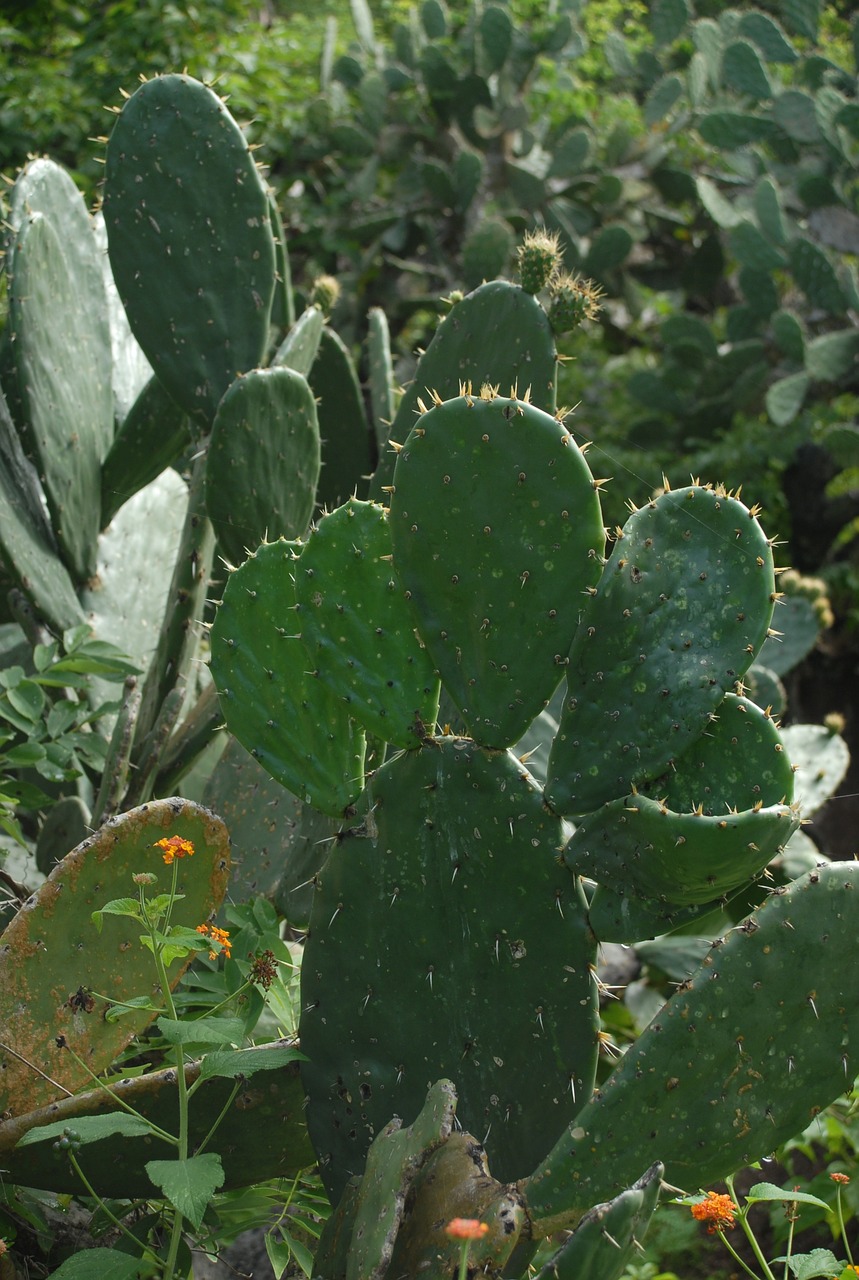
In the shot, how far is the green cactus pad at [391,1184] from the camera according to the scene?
1.00m

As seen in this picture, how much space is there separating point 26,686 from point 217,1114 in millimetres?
720

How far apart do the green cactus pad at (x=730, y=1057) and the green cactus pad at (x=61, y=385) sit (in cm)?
141

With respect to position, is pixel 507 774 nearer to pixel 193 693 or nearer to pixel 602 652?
pixel 602 652

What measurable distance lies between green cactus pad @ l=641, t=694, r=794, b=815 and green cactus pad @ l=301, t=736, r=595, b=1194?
0.44 feet

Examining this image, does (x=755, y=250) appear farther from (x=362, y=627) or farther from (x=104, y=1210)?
(x=104, y=1210)

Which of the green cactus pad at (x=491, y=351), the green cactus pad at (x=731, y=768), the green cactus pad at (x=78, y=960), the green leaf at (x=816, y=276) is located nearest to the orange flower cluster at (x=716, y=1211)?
the green cactus pad at (x=731, y=768)

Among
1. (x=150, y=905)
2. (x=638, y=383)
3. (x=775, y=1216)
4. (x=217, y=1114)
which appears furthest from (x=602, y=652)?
(x=638, y=383)

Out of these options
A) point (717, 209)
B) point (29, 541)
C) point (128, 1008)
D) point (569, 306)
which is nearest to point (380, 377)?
point (569, 306)

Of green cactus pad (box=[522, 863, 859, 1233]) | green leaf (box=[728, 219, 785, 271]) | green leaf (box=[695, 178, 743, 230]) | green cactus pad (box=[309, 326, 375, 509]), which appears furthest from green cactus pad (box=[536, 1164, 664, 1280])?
green leaf (box=[695, 178, 743, 230])

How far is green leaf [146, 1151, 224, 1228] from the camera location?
103 centimetres

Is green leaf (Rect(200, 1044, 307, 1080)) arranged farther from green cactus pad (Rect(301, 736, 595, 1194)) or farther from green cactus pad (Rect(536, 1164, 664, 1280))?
green cactus pad (Rect(536, 1164, 664, 1280))

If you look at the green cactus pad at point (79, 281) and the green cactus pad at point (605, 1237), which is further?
the green cactus pad at point (79, 281)

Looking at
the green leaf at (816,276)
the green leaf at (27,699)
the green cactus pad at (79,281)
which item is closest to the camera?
the green leaf at (27,699)

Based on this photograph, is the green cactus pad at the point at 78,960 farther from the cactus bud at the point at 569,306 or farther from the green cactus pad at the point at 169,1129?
the cactus bud at the point at 569,306
